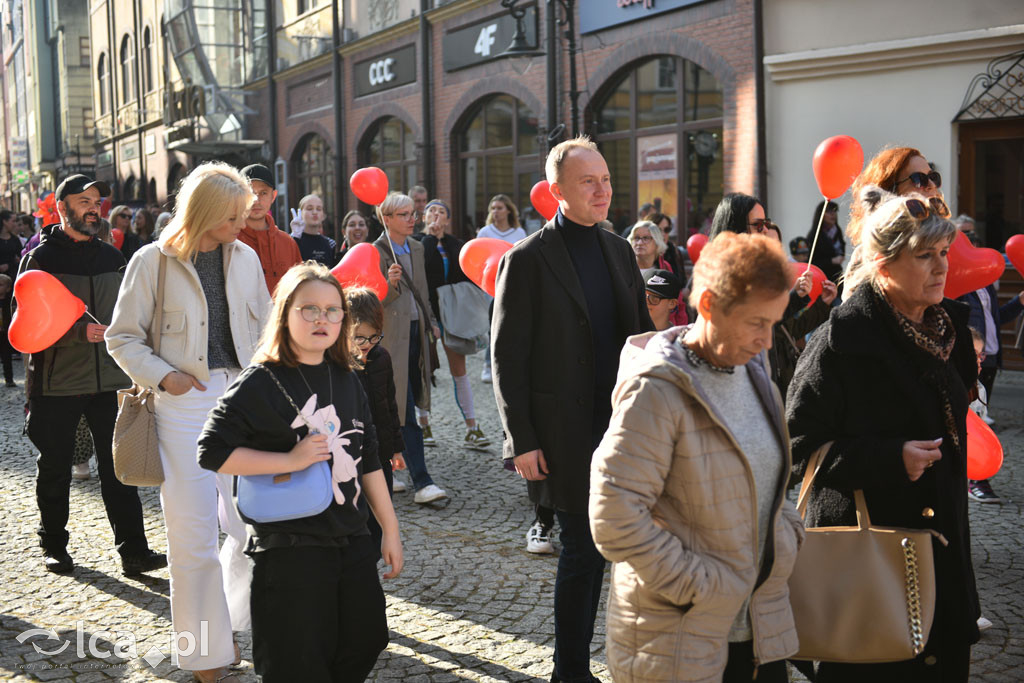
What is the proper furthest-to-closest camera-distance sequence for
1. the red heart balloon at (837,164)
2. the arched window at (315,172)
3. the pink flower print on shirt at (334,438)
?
the arched window at (315,172)
the red heart balloon at (837,164)
the pink flower print on shirt at (334,438)

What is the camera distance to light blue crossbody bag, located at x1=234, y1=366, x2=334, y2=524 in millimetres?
2920

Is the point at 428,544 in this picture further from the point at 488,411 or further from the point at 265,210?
the point at 488,411

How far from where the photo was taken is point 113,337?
384 centimetres

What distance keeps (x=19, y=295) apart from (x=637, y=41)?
10.6m

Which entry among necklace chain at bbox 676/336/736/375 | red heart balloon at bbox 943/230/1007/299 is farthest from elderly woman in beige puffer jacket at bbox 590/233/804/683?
red heart balloon at bbox 943/230/1007/299

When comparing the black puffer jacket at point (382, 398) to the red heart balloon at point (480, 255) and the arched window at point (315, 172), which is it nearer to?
the red heart balloon at point (480, 255)

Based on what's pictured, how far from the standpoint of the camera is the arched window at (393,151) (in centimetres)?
2077

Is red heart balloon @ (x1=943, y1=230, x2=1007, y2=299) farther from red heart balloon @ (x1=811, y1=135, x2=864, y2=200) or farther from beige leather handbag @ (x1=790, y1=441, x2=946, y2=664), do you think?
beige leather handbag @ (x1=790, y1=441, x2=946, y2=664)

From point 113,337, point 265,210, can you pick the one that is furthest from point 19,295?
point 113,337

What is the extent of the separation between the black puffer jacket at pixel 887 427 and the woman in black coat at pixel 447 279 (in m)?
4.76

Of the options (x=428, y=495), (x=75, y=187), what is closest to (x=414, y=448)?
(x=428, y=495)

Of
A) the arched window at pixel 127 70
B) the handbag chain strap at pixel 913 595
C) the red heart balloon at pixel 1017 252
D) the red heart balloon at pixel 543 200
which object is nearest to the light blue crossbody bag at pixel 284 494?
the handbag chain strap at pixel 913 595

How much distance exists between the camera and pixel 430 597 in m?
4.89

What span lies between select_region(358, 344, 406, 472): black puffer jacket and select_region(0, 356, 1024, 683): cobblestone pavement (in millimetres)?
705
